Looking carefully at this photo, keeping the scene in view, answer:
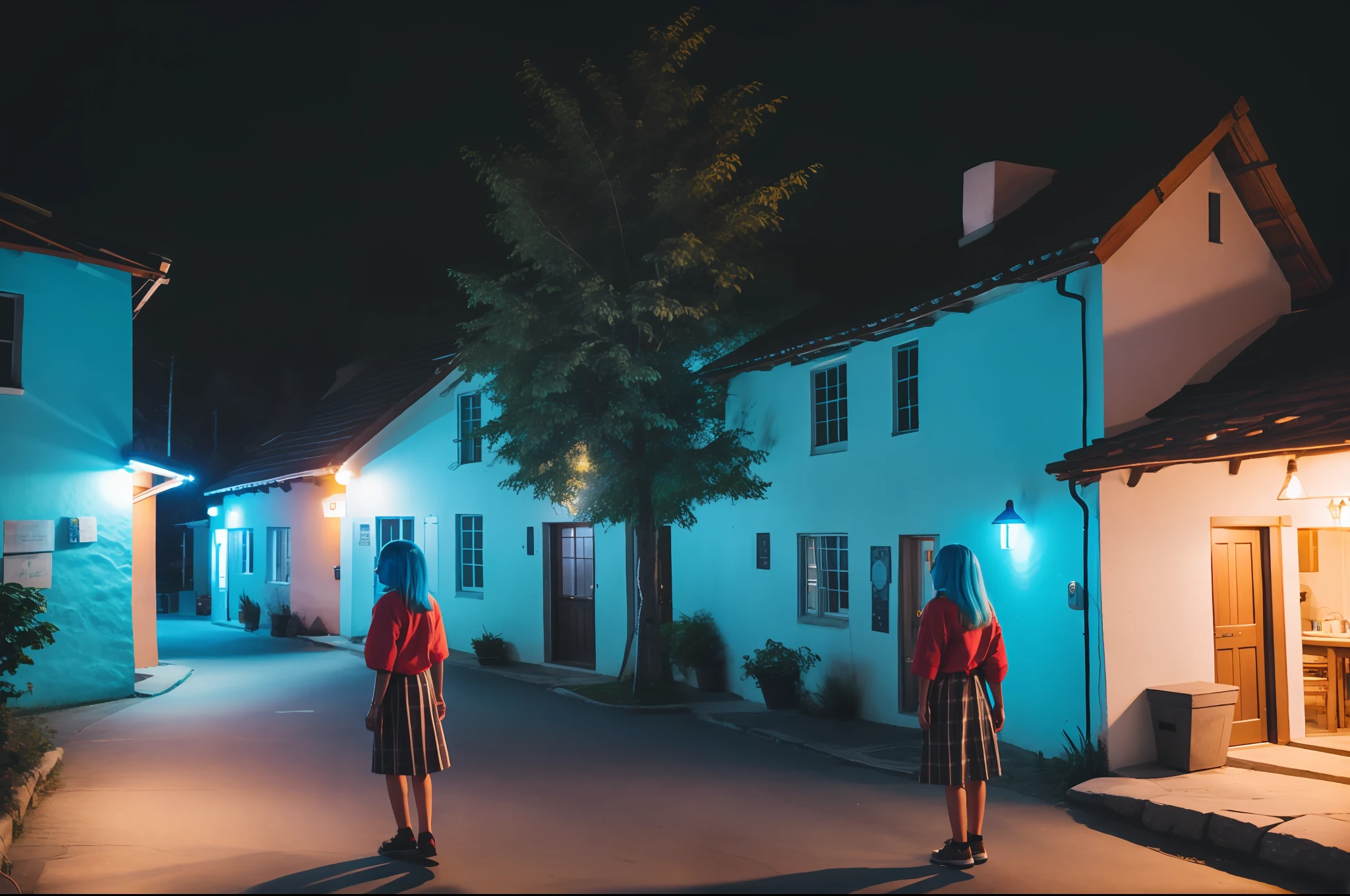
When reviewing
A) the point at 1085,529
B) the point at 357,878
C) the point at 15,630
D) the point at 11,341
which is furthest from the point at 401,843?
the point at 11,341

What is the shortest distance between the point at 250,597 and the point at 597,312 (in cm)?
1819

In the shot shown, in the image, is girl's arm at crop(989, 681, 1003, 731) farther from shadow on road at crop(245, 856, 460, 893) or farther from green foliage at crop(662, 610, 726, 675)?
green foliage at crop(662, 610, 726, 675)

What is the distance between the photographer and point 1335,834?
7.04m

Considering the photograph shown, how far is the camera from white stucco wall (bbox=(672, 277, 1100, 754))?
10305mm

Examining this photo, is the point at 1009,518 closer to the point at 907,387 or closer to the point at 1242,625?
the point at 1242,625

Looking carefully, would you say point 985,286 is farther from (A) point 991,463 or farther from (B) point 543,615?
(B) point 543,615

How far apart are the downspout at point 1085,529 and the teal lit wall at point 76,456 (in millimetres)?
12079

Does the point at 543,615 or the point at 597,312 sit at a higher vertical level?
the point at 597,312

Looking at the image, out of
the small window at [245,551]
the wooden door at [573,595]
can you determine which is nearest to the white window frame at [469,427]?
the wooden door at [573,595]

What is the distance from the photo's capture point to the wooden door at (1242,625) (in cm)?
1038

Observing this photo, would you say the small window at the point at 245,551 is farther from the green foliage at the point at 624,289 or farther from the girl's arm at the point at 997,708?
the girl's arm at the point at 997,708

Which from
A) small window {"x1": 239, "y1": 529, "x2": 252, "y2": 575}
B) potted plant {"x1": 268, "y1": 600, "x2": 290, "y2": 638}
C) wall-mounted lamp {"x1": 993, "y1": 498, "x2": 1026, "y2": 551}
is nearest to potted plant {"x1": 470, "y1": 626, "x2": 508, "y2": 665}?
potted plant {"x1": 268, "y1": 600, "x2": 290, "y2": 638}

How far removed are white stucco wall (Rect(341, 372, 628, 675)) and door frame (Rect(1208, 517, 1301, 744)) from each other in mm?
9308

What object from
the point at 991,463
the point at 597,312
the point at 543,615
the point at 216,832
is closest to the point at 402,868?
the point at 216,832
